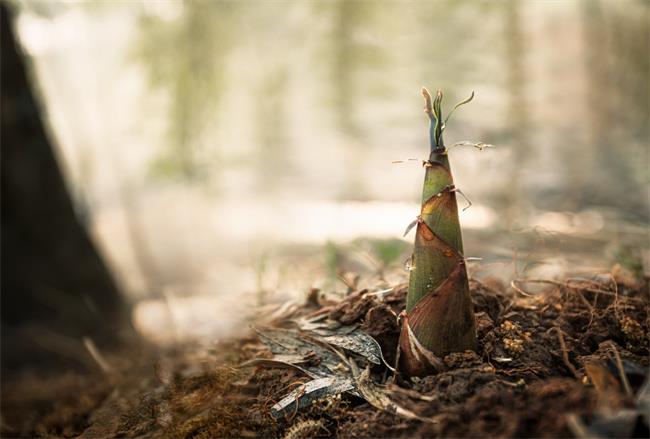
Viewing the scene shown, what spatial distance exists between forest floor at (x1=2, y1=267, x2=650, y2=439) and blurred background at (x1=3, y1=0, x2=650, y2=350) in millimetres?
1605

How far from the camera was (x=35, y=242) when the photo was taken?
394cm

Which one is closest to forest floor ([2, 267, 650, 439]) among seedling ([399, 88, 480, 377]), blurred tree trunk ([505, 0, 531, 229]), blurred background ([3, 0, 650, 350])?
seedling ([399, 88, 480, 377])

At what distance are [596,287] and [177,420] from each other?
3.63 feet

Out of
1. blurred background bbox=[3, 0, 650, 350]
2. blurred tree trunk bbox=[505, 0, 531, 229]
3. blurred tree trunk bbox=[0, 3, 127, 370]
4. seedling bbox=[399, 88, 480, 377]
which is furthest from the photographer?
blurred background bbox=[3, 0, 650, 350]

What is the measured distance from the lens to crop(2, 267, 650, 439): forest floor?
0.89 m

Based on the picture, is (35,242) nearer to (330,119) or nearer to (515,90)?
(515,90)

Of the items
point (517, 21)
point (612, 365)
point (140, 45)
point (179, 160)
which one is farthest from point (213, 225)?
point (612, 365)

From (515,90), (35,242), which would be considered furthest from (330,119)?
(35,242)

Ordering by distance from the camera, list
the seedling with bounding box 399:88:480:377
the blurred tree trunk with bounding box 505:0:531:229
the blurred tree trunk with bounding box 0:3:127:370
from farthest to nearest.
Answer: the blurred tree trunk with bounding box 505:0:531:229, the blurred tree trunk with bounding box 0:3:127:370, the seedling with bounding box 399:88:480:377

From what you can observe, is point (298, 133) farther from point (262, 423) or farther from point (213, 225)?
point (262, 423)

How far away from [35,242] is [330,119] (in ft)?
21.6

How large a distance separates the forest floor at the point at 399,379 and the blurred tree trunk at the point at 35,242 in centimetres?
263

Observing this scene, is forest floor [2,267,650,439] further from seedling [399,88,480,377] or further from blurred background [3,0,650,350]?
blurred background [3,0,650,350]

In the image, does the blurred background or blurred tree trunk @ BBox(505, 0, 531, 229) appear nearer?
blurred tree trunk @ BBox(505, 0, 531, 229)
